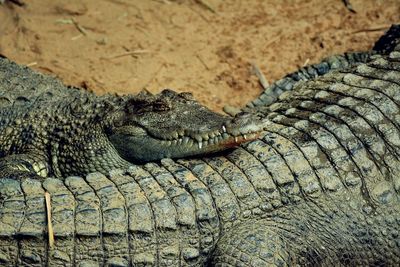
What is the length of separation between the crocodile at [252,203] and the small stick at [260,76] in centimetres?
149

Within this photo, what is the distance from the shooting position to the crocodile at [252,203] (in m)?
3.36

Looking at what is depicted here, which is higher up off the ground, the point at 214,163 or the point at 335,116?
the point at 335,116

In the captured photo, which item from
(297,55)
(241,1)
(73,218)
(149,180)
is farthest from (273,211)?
(241,1)

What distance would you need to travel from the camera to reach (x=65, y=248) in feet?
10.9

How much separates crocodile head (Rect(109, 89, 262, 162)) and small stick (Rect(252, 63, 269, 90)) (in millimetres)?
1385

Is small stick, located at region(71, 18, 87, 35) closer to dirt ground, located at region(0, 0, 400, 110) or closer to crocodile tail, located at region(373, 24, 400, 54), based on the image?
dirt ground, located at region(0, 0, 400, 110)

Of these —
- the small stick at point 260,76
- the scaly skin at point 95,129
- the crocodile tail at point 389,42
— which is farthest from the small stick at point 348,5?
the scaly skin at point 95,129

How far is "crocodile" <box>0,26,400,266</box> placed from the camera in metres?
3.36

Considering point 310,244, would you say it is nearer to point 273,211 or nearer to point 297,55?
point 273,211

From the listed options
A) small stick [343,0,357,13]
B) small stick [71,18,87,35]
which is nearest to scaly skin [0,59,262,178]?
small stick [71,18,87,35]

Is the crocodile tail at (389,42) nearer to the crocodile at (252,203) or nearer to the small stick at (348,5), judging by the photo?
the crocodile at (252,203)

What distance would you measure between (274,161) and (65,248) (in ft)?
3.98

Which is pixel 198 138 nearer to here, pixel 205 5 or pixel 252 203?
pixel 252 203

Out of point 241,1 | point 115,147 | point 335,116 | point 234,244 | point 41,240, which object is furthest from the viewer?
point 241,1
